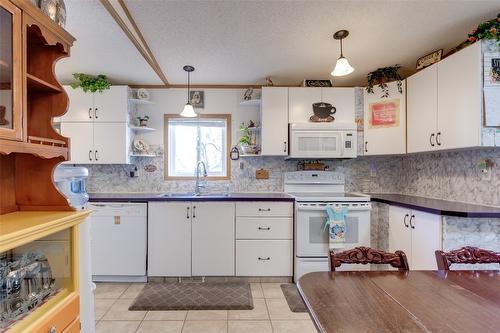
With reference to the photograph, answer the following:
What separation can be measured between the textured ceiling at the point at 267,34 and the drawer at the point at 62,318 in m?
1.87

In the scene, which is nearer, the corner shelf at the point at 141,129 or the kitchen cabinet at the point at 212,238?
the kitchen cabinet at the point at 212,238

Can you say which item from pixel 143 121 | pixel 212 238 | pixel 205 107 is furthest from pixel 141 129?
pixel 212 238

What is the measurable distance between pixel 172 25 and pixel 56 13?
0.92m

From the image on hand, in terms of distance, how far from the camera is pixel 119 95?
3131mm

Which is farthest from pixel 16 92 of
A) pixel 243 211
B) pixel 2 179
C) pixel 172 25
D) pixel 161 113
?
pixel 161 113

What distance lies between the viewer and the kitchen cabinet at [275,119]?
3.17 meters

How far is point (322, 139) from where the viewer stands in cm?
312

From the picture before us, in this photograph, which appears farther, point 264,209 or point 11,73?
point 264,209

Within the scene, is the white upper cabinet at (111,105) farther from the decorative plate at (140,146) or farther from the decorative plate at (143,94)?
the decorative plate at (140,146)

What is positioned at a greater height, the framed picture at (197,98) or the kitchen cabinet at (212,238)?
the framed picture at (197,98)

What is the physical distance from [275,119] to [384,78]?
1.33m

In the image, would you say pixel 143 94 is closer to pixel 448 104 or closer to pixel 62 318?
pixel 62 318

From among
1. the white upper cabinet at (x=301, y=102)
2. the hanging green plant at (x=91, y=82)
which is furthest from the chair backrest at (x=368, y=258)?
the hanging green plant at (x=91, y=82)

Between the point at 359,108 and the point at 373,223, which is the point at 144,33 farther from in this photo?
the point at 373,223
